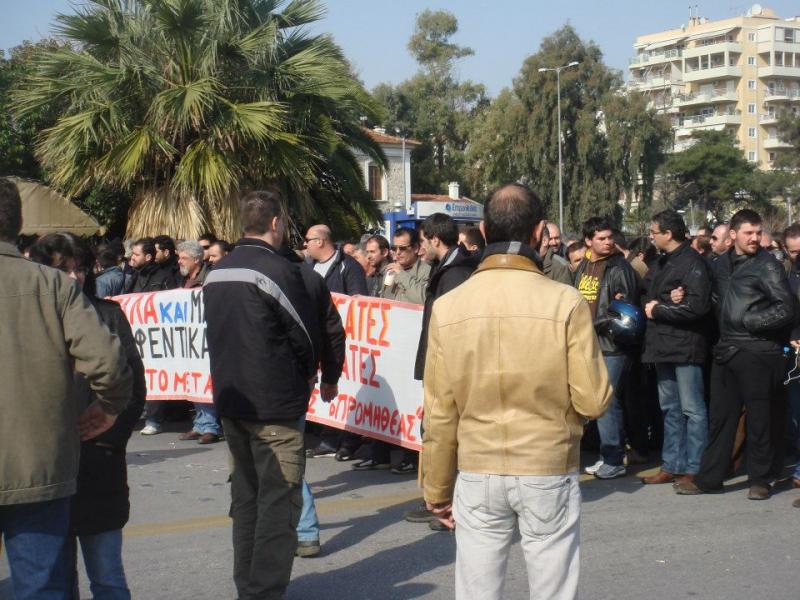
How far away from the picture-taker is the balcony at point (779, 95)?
11421cm

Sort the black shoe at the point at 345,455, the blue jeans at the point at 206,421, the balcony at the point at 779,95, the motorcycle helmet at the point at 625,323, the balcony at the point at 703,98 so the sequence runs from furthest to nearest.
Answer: the balcony at the point at 779,95 → the balcony at the point at 703,98 → the blue jeans at the point at 206,421 → the black shoe at the point at 345,455 → the motorcycle helmet at the point at 625,323

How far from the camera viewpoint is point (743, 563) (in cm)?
576

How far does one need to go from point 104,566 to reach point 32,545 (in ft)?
2.38

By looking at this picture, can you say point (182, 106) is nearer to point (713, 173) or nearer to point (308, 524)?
point (308, 524)

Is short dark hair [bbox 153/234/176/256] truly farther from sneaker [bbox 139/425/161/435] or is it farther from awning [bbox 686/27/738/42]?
awning [bbox 686/27/738/42]

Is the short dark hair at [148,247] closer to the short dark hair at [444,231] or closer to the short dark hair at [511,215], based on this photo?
the short dark hair at [444,231]

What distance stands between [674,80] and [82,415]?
121m

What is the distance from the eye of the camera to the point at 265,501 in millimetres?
4957

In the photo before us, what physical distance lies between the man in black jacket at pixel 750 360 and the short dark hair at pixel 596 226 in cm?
106

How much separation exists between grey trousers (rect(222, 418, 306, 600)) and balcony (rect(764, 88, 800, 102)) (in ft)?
390

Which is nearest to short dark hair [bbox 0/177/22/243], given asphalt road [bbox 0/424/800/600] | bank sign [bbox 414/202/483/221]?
asphalt road [bbox 0/424/800/600]

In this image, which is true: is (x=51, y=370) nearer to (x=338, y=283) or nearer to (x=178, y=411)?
(x=338, y=283)

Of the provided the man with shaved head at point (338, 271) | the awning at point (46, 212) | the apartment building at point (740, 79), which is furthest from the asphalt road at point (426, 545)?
the apartment building at point (740, 79)

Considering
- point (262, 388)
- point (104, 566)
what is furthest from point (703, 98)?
point (104, 566)
